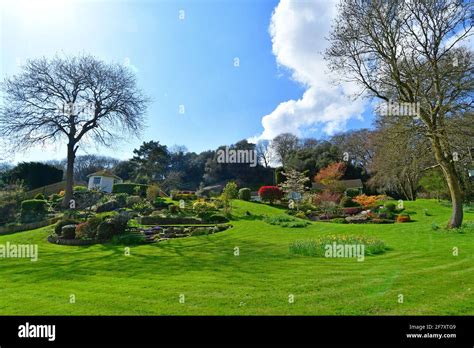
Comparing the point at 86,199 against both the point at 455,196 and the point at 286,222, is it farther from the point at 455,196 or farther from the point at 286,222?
the point at 455,196

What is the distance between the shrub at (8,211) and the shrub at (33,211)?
559 mm

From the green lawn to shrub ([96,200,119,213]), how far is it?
36.0 ft

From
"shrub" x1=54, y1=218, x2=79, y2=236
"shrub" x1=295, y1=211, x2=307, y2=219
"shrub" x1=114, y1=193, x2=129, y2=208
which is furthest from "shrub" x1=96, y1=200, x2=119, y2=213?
"shrub" x1=295, y1=211, x2=307, y2=219

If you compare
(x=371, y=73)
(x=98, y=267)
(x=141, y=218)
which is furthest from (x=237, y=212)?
(x=98, y=267)

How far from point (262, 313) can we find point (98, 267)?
5.59 metres

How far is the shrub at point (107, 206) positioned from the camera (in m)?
21.2

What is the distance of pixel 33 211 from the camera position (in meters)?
20.6

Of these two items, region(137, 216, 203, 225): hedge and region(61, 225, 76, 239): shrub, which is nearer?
region(61, 225, 76, 239): shrub

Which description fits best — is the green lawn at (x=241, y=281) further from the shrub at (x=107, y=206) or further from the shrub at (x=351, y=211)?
the shrub at (x=351, y=211)

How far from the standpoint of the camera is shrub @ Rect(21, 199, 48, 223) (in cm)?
1947

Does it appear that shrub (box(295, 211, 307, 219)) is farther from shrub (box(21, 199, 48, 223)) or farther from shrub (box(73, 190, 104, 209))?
shrub (box(21, 199, 48, 223))

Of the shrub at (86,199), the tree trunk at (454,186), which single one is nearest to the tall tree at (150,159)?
the shrub at (86,199)

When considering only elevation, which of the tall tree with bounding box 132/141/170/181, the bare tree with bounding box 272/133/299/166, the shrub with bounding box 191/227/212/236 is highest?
the bare tree with bounding box 272/133/299/166

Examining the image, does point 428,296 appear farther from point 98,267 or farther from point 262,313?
point 98,267
